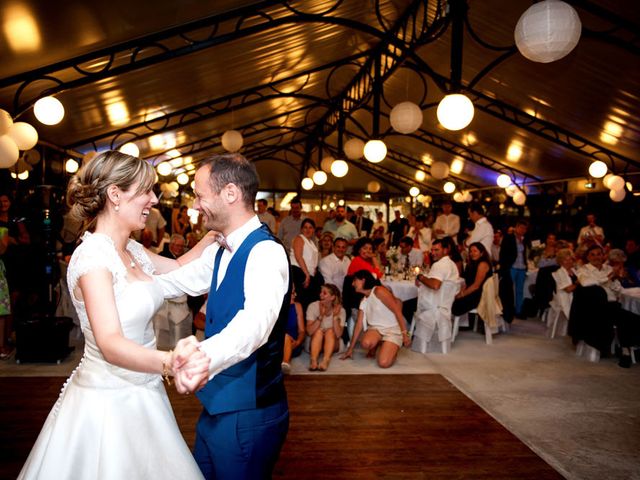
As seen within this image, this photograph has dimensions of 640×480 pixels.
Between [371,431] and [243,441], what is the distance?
194cm

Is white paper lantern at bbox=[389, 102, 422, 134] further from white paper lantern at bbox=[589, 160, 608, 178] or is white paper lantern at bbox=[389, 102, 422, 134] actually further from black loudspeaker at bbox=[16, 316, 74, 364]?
white paper lantern at bbox=[589, 160, 608, 178]

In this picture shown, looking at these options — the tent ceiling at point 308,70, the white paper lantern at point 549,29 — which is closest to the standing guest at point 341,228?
the tent ceiling at point 308,70

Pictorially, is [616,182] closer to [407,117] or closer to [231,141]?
[407,117]

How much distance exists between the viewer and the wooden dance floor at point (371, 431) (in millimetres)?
2639

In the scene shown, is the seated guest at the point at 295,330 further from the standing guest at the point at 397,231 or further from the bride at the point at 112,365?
the standing guest at the point at 397,231

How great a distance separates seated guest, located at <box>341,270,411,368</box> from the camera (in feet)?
15.3

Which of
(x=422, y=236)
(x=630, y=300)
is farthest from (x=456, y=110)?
(x=422, y=236)

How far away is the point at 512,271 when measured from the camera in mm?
7293

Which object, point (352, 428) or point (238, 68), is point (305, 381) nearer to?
point (352, 428)

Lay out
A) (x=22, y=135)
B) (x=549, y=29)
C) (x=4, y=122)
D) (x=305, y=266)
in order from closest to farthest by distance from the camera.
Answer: (x=549, y=29) < (x=4, y=122) < (x=22, y=135) < (x=305, y=266)

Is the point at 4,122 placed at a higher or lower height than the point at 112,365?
higher

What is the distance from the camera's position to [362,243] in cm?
546

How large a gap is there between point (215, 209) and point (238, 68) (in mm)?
6103

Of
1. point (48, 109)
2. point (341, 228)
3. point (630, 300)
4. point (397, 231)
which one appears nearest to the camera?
point (48, 109)
